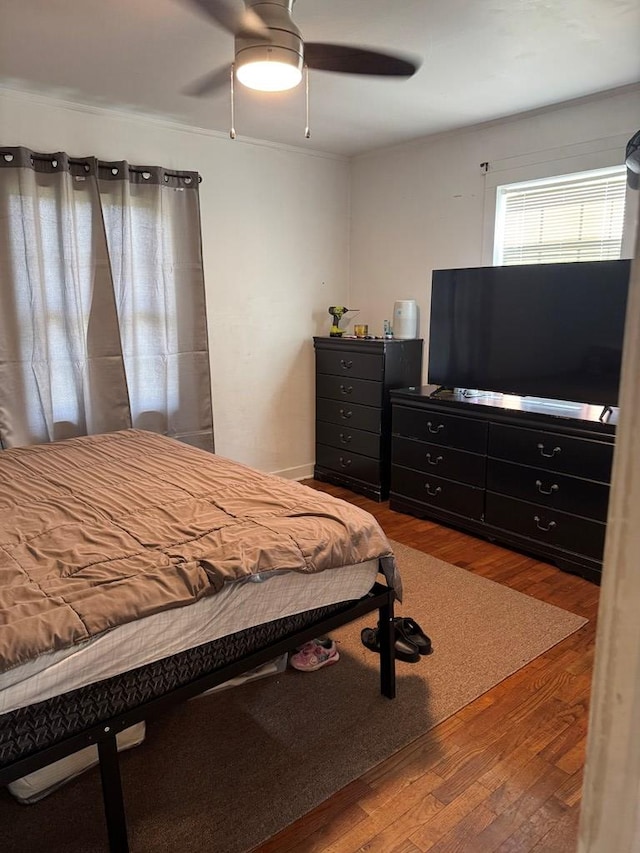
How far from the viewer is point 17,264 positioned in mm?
3254

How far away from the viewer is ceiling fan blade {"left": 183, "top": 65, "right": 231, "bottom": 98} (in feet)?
8.69

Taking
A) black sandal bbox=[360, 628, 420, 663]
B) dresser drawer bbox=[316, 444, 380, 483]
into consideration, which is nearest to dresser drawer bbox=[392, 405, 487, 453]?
dresser drawer bbox=[316, 444, 380, 483]

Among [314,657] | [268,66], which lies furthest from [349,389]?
[268,66]

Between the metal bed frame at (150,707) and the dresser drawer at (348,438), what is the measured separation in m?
2.18

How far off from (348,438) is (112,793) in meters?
3.19

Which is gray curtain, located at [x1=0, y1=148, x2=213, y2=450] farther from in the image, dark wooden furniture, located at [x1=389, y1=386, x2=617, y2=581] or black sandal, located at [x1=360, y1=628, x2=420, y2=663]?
black sandal, located at [x1=360, y1=628, x2=420, y2=663]

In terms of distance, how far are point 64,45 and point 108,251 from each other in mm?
1122

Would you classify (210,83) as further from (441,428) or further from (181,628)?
(181,628)

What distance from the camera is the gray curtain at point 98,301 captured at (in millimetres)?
3275

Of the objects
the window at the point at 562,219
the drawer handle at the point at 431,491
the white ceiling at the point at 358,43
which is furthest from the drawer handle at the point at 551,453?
the white ceiling at the point at 358,43

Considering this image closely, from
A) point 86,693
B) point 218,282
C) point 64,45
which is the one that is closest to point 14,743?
point 86,693

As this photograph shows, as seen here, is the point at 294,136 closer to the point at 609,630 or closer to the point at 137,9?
the point at 137,9

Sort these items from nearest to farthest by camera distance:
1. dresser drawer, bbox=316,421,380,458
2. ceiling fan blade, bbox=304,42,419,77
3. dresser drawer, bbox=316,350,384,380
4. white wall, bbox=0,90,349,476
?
ceiling fan blade, bbox=304,42,419,77
white wall, bbox=0,90,349,476
dresser drawer, bbox=316,350,384,380
dresser drawer, bbox=316,421,380,458

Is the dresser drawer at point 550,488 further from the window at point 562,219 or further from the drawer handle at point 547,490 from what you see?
the window at point 562,219
